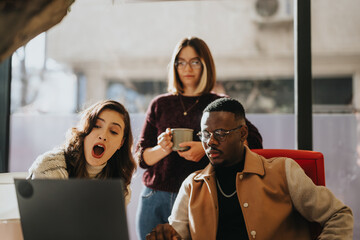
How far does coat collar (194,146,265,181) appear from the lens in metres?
1.41

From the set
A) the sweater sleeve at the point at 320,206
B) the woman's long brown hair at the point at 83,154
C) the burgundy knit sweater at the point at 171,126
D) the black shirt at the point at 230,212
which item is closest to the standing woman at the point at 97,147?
the woman's long brown hair at the point at 83,154

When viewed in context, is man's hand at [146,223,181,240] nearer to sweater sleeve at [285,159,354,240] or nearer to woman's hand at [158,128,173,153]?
sweater sleeve at [285,159,354,240]

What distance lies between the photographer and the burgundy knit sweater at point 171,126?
6.38ft

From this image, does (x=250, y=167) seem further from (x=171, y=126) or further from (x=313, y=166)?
(x=171, y=126)

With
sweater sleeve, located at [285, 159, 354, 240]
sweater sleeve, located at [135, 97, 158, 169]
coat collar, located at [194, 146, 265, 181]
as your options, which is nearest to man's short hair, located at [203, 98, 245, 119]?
coat collar, located at [194, 146, 265, 181]

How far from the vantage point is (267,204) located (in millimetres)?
1356

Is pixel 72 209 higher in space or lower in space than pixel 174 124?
lower

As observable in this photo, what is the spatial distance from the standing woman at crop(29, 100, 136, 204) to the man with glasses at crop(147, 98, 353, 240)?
0.35 m

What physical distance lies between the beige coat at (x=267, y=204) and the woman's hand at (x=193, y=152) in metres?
0.30

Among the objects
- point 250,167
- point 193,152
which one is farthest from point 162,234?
point 193,152

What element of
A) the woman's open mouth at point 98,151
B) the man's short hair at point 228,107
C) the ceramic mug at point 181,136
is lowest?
the woman's open mouth at point 98,151

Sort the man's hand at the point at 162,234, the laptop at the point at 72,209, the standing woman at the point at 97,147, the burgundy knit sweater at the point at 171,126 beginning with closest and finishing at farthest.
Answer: the laptop at the point at 72,209, the man's hand at the point at 162,234, the standing woman at the point at 97,147, the burgundy knit sweater at the point at 171,126

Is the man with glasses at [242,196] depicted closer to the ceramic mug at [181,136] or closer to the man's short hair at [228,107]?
the man's short hair at [228,107]

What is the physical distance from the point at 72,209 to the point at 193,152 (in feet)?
3.59
